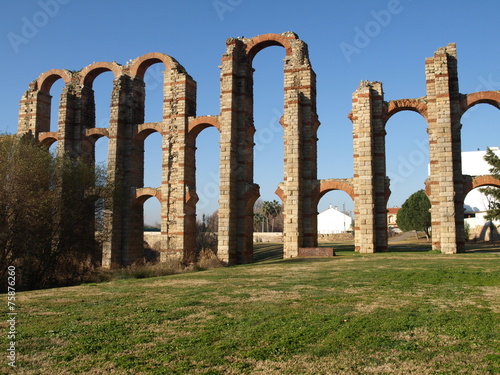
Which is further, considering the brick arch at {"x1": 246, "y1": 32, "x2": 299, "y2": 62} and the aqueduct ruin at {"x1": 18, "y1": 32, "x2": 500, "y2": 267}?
the brick arch at {"x1": 246, "y1": 32, "x2": 299, "y2": 62}

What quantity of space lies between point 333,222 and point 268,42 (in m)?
53.3

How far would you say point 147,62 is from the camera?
2914 cm

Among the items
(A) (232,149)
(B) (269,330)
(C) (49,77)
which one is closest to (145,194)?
(A) (232,149)

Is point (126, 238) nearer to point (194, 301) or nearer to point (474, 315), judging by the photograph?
point (194, 301)

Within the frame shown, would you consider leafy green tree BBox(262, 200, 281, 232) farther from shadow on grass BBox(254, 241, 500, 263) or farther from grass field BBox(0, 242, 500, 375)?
grass field BBox(0, 242, 500, 375)

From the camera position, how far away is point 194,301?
983 cm

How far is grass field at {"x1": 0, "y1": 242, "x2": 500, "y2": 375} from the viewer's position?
18.2 ft

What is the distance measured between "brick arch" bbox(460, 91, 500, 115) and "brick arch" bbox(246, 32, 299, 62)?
9.85m

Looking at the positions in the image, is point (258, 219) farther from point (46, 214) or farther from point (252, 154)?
point (46, 214)

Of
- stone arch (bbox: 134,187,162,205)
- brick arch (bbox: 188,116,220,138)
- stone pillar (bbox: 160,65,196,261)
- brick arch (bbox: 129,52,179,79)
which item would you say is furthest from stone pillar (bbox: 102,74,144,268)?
brick arch (bbox: 188,116,220,138)

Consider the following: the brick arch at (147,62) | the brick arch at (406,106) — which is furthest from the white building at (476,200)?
the brick arch at (147,62)

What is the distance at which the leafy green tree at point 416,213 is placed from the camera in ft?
149

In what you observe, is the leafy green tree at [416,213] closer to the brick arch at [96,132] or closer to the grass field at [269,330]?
the brick arch at [96,132]

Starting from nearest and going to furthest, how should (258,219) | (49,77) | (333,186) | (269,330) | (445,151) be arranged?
(269,330)
(445,151)
(333,186)
(49,77)
(258,219)
